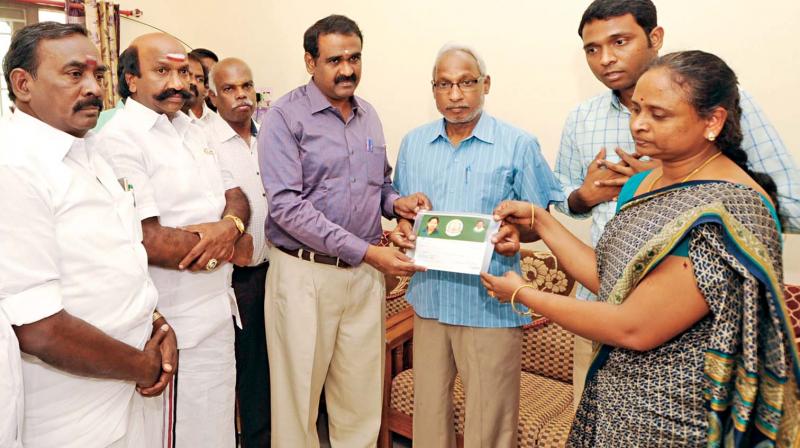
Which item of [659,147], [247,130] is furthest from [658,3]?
[247,130]

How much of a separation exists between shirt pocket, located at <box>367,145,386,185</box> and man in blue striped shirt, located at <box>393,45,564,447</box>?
0.33m

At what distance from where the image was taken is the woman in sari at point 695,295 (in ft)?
4.04

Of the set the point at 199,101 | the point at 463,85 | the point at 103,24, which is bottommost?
the point at 199,101

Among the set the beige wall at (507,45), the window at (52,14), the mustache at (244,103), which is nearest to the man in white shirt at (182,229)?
the mustache at (244,103)

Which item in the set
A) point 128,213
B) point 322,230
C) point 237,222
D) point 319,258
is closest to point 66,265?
point 128,213

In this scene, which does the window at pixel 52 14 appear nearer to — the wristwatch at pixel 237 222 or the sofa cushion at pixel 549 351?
the wristwatch at pixel 237 222

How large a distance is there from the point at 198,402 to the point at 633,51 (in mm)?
2106

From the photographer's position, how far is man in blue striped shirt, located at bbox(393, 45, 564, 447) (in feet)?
7.14

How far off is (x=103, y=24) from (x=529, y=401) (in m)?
4.53

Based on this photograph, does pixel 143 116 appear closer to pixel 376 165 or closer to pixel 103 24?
pixel 376 165

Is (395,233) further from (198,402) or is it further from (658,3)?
(658,3)

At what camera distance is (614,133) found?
6.68 ft

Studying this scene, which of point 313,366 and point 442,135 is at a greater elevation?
point 442,135

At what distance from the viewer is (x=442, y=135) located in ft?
7.59
